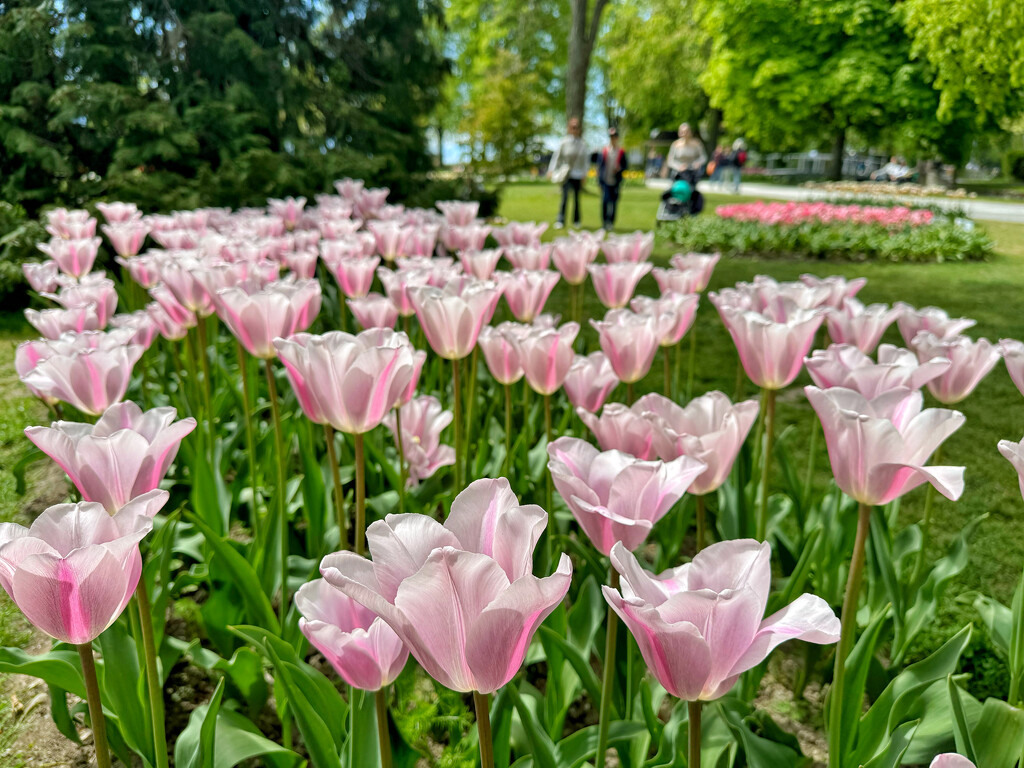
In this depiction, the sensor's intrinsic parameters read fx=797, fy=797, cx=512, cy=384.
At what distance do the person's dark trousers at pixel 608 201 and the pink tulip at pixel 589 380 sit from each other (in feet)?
39.2

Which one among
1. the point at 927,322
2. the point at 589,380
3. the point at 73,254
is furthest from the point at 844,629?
the point at 73,254

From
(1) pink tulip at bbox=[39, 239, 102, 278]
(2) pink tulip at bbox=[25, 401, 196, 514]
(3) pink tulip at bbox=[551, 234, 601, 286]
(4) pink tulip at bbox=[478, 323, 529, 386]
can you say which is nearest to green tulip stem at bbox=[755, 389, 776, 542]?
(4) pink tulip at bbox=[478, 323, 529, 386]

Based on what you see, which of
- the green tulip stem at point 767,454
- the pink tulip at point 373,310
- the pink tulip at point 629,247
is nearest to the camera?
the green tulip stem at point 767,454

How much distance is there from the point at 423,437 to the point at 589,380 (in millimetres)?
784

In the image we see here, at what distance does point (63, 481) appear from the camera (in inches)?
127

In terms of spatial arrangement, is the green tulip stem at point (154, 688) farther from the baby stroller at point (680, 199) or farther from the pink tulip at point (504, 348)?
the baby stroller at point (680, 199)

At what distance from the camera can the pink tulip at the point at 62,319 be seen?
2385mm

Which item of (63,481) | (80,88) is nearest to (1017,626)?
(63,481)

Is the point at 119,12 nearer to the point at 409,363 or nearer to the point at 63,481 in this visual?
the point at 63,481

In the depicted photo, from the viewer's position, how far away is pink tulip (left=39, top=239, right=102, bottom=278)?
3.57m

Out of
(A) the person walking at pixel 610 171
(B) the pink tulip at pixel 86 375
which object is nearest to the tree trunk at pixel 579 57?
(A) the person walking at pixel 610 171

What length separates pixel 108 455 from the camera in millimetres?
1232

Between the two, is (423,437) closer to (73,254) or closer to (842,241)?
(73,254)

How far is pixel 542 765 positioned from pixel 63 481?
2.66 m
